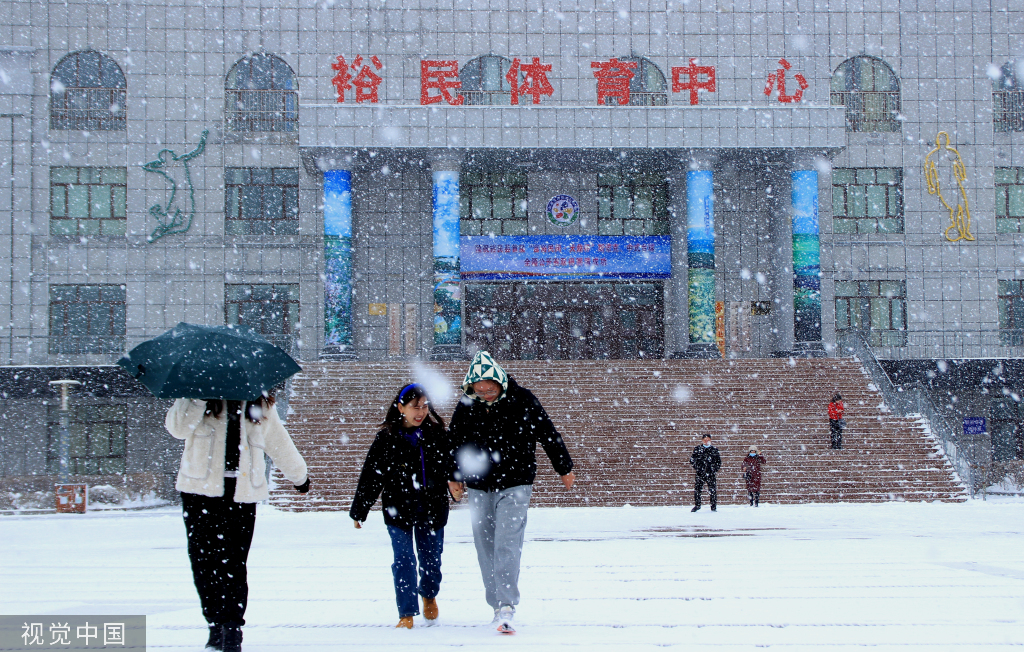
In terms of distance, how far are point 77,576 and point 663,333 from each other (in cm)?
2763

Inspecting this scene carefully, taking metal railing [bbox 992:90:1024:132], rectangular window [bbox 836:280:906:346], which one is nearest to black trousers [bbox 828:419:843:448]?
rectangular window [bbox 836:280:906:346]

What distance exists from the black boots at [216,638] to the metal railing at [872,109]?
34.1 m

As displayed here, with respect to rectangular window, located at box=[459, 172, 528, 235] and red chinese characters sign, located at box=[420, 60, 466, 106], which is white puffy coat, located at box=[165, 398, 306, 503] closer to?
red chinese characters sign, located at box=[420, 60, 466, 106]

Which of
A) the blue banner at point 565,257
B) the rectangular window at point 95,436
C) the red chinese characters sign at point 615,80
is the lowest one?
the rectangular window at point 95,436

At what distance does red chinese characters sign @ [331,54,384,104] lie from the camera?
3353 cm

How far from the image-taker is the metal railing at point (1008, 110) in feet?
116

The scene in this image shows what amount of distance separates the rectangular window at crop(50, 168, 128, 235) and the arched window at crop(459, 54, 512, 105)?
Result: 39.9ft

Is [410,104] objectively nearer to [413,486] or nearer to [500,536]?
[413,486]

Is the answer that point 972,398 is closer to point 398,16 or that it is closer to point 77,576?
point 398,16

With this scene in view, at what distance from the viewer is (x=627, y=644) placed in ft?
19.0

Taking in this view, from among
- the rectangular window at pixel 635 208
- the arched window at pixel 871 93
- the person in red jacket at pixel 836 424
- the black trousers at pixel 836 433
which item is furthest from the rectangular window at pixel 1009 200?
the black trousers at pixel 836 433

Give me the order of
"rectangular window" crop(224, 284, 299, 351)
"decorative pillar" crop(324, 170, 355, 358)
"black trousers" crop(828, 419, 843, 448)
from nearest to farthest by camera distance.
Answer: "black trousers" crop(828, 419, 843, 448) < "decorative pillar" crop(324, 170, 355, 358) < "rectangular window" crop(224, 284, 299, 351)

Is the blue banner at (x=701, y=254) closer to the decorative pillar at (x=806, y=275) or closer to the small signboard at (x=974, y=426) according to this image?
the decorative pillar at (x=806, y=275)

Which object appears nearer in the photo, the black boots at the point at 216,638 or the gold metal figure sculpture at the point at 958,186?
the black boots at the point at 216,638
